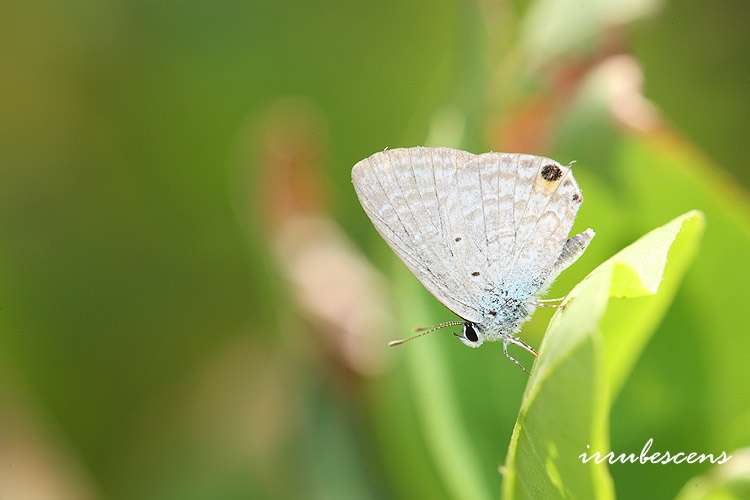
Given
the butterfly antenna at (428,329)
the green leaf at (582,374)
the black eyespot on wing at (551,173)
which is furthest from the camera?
the butterfly antenna at (428,329)

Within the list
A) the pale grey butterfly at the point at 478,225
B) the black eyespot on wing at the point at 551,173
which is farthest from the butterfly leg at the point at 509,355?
the black eyespot on wing at the point at 551,173

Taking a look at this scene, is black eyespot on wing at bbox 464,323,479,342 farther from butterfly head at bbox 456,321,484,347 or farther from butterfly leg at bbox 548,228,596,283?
butterfly leg at bbox 548,228,596,283

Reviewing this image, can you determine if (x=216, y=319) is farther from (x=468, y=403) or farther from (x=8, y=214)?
(x=468, y=403)

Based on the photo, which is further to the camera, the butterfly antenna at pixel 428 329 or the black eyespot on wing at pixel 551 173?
the butterfly antenna at pixel 428 329

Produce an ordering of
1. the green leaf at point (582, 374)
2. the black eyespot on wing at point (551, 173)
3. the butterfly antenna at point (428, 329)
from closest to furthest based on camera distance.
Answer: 1. the green leaf at point (582, 374)
2. the black eyespot on wing at point (551, 173)
3. the butterfly antenna at point (428, 329)

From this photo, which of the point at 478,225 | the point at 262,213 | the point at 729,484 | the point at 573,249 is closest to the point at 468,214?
the point at 478,225

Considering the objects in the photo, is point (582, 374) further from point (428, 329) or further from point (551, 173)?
point (428, 329)

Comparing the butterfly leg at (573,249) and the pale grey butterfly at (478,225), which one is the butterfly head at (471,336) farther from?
the butterfly leg at (573,249)

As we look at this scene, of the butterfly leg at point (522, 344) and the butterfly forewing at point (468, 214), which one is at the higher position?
the butterfly forewing at point (468, 214)

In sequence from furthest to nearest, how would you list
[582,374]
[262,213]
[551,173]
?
[262,213], [551,173], [582,374]
